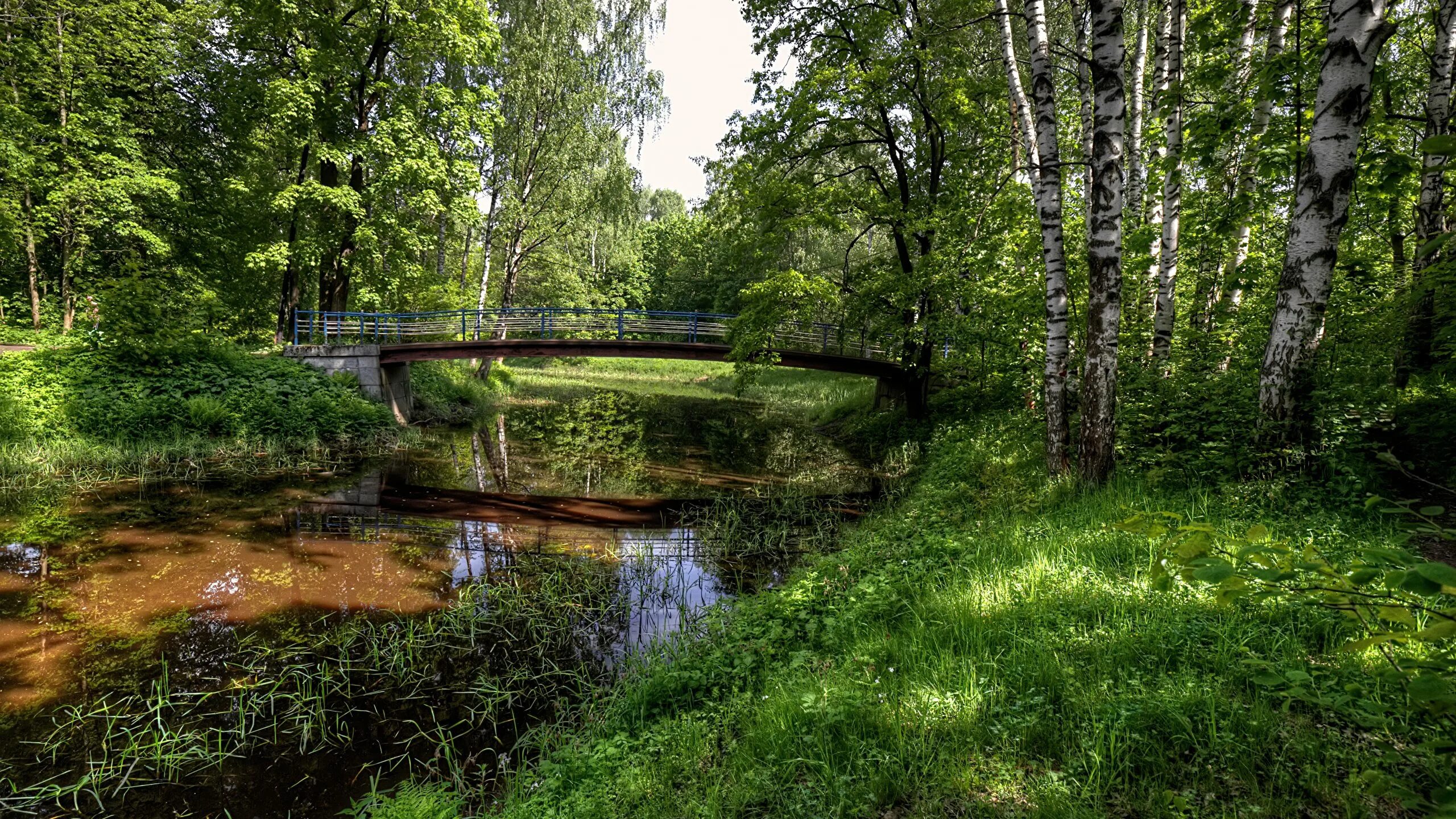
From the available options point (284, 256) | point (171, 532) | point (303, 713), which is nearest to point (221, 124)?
point (284, 256)

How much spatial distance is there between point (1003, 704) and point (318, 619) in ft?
20.4

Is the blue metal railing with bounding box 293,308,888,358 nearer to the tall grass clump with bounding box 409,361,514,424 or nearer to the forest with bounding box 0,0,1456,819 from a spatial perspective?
the forest with bounding box 0,0,1456,819

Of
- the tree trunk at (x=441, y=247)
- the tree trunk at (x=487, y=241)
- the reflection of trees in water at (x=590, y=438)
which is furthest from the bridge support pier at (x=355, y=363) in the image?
the tree trunk at (x=441, y=247)

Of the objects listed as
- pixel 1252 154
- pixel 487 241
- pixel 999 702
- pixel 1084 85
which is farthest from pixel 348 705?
pixel 487 241

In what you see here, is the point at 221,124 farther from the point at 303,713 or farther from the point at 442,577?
the point at 303,713

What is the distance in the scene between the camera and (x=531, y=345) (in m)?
17.5

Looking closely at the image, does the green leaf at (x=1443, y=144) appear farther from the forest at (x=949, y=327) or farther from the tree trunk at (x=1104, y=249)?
the tree trunk at (x=1104, y=249)

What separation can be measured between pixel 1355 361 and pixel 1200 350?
7.31 feet

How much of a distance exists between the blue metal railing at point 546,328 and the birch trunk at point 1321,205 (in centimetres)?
1043

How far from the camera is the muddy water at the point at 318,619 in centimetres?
401

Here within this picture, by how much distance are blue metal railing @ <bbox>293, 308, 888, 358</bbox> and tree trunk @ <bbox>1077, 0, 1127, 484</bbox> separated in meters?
9.20

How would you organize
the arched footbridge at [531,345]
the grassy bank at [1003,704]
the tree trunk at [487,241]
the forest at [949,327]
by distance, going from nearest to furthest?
the grassy bank at [1003,704], the forest at [949,327], the arched footbridge at [531,345], the tree trunk at [487,241]

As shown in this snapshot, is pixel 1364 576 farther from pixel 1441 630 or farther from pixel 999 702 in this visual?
pixel 999 702

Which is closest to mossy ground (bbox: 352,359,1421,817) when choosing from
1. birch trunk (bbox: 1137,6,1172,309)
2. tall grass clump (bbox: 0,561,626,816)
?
tall grass clump (bbox: 0,561,626,816)
